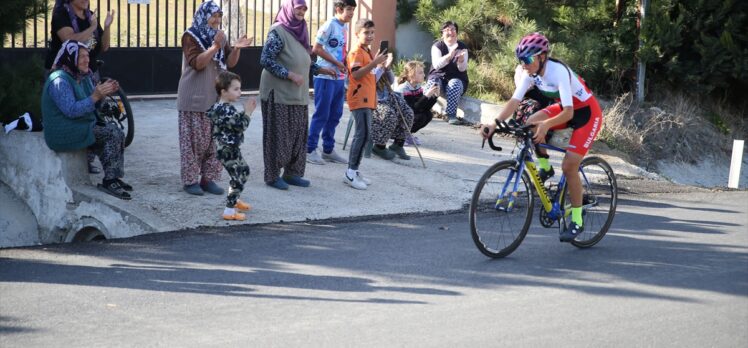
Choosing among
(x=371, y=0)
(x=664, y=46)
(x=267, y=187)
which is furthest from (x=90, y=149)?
(x=664, y=46)

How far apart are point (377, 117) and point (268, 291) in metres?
5.10

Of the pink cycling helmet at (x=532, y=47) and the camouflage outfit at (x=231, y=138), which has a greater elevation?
the pink cycling helmet at (x=532, y=47)

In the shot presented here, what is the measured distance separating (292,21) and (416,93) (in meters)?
3.01

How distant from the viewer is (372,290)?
7277 mm

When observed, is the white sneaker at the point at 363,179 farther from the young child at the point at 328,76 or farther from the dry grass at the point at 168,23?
the dry grass at the point at 168,23

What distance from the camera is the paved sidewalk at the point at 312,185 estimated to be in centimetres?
927

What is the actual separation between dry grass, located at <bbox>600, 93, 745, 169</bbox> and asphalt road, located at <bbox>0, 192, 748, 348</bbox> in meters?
5.08

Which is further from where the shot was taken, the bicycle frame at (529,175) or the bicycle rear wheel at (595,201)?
the bicycle rear wheel at (595,201)

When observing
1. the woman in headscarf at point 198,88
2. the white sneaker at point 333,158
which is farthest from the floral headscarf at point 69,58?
the white sneaker at point 333,158

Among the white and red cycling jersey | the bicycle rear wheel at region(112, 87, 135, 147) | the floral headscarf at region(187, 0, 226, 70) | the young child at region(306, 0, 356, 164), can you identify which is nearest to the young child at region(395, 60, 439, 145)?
the young child at region(306, 0, 356, 164)

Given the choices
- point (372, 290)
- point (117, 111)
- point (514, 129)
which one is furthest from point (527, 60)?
point (117, 111)

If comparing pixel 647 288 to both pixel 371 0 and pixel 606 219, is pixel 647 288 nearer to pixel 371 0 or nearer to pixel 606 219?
pixel 606 219

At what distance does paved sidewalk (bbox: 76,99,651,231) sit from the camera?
927cm

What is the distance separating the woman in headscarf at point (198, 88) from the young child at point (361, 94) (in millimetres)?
1500
